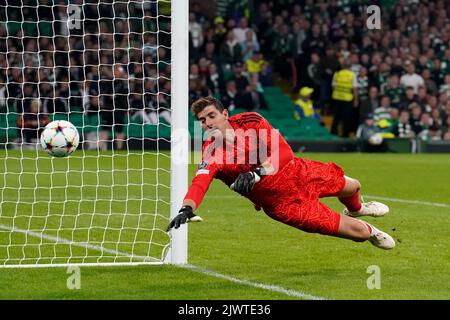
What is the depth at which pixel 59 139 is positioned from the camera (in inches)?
367

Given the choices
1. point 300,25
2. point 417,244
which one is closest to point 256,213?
point 417,244

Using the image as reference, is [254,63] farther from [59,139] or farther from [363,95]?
[59,139]

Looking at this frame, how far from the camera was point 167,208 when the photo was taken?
42.3ft

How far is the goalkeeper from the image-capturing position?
7.48 meters

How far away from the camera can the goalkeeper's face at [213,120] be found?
7.45 metres

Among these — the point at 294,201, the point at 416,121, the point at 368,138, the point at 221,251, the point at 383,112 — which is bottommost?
the point at 368,138

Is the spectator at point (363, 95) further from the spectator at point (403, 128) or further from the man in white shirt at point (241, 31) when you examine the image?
the man in white shirt at point (241, 31)

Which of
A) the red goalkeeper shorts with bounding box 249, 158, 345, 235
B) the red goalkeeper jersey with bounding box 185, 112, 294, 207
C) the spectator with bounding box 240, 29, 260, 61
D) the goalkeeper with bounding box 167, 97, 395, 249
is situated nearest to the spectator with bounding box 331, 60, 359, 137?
the spectator with bounding box 240, 29, 260, 61

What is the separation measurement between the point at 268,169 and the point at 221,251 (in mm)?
2134

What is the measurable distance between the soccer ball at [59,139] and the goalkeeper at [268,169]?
2.04 metres

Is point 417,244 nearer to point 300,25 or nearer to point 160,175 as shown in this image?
point 160,175

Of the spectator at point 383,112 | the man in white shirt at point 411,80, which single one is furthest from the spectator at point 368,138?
the man in white shirt at point 411,80

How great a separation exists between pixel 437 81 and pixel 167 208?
52.1ft

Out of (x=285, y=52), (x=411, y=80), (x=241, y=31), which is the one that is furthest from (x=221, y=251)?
(x=411, y=80)
